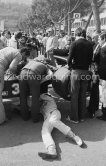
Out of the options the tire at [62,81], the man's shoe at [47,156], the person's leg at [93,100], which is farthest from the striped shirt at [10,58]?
the man's shoe at [47,156]

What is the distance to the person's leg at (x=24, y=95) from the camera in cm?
530

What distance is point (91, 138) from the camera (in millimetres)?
4852

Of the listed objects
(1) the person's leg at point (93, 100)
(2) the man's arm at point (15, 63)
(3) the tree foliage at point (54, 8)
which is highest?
(3) the tree foliage at point (54, 8)

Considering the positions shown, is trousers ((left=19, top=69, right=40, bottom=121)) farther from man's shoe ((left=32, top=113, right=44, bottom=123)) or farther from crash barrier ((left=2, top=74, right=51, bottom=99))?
crash barrier ((left=2, top=74, right=51, bottom=99))

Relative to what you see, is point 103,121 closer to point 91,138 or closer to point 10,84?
point 91,138

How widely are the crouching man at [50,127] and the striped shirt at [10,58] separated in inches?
34.2

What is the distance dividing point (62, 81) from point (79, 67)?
0.47 m

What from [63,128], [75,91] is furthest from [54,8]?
[63,128]

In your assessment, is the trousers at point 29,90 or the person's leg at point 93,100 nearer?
the trousers at point 29,90

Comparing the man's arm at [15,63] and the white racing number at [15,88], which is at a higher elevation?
the man's arm at [15,63]

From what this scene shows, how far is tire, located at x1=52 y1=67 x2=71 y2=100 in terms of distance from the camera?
5547mm

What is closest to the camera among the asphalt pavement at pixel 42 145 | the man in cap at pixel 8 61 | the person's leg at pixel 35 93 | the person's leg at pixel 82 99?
the asphalt pavement at pixel 42 145

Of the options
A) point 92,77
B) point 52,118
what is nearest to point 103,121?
point 92,77

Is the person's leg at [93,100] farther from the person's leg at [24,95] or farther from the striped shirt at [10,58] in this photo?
the striped shirt at [10,58]
